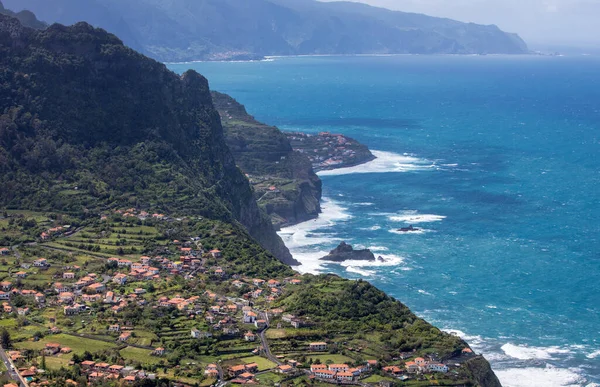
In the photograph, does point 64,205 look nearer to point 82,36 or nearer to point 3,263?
point 3,263

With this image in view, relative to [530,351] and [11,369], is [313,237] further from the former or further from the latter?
[11,369]

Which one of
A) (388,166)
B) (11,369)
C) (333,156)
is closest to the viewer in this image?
(11,369)

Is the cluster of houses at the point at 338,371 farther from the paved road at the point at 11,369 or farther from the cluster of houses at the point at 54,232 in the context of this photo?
the cluster of houses at the point at 54,232

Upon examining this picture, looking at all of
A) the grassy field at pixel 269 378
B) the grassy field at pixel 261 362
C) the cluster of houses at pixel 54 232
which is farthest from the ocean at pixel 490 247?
the cluster of houses at pixel 54 232

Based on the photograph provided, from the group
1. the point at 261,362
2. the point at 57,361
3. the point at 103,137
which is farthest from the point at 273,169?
the point at 57,361

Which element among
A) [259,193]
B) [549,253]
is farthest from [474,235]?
[259,193]

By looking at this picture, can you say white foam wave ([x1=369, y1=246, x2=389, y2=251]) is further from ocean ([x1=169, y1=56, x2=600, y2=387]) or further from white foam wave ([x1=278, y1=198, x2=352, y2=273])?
white foam wave ([x1=278, y1=198, x2=352, y2=273])
